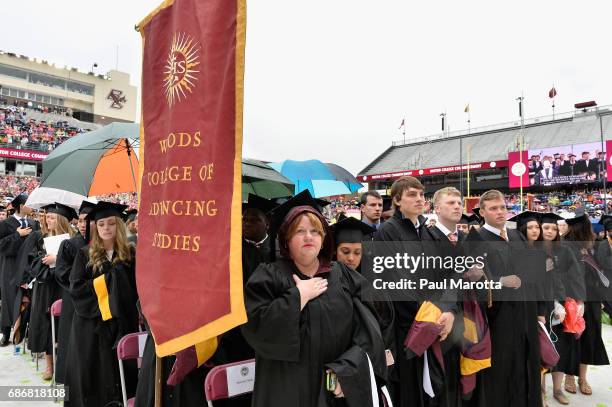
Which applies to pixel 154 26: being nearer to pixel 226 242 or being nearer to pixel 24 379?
pixel 226 242

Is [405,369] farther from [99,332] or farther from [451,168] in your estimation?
[451,168]

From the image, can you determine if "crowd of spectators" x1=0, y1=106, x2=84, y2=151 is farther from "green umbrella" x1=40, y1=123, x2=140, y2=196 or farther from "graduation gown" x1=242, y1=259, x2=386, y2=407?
"graduation gown" x1=242, y1=259, x2=386, y2=407

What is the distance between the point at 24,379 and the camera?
4.61 metres

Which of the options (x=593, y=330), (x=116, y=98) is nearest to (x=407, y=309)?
(x=593, y=330)

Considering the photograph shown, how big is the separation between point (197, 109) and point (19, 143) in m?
44.7

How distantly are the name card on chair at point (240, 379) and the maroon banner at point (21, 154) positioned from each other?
4272 centimetres

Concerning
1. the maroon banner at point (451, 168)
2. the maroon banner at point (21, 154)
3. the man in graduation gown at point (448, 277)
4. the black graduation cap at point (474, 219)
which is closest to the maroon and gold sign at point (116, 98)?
the maroon banner at point (21, 154)

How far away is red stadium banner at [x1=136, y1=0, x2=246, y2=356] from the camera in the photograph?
1.61 m

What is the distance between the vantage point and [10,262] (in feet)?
20.2

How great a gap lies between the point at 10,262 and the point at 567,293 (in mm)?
7699

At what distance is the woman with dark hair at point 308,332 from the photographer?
1882mm

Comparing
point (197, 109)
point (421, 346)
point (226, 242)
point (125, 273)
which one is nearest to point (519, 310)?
point (421, 346)

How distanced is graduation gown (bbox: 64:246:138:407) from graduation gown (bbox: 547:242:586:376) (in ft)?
14.4

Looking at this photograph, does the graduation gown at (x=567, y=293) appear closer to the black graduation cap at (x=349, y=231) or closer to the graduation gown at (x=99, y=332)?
the black graduation cap at (x=349, y=231)
